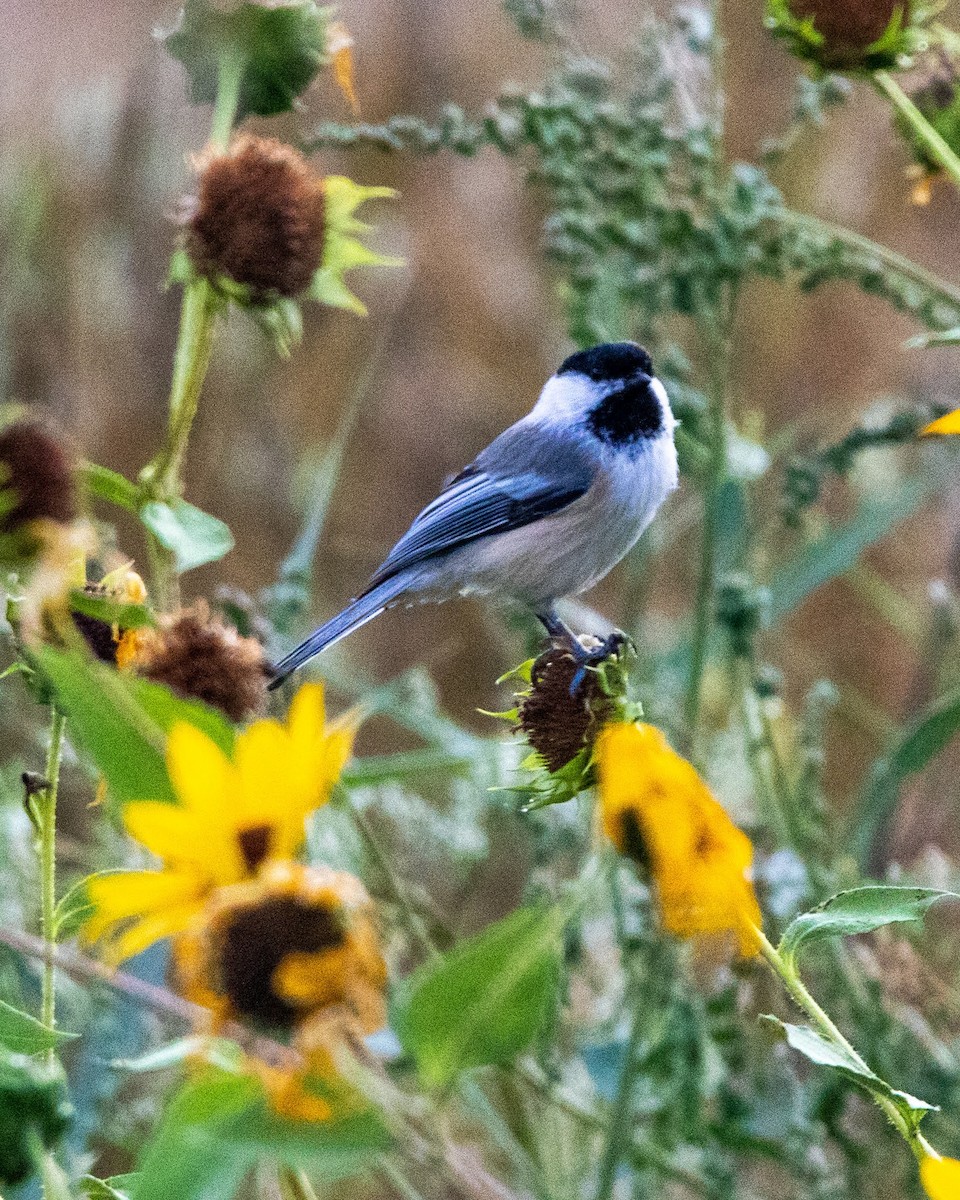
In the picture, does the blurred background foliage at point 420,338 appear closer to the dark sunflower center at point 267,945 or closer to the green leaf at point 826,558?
the green leaf at point 826,558

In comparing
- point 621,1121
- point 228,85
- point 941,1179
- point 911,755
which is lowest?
point 621,1121

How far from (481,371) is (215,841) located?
172 cm

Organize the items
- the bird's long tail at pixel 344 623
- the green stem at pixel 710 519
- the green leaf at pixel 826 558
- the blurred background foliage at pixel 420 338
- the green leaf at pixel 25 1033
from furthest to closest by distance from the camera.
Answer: the blurred background foliage at pixel 420 338 < the green leaf at pixel 826 558 < the green stem at pixel 710 519 < the bird's long tail at pixel 344 623 < the green leaf at pixel 25 1033

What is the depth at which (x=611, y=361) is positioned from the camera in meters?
0.86

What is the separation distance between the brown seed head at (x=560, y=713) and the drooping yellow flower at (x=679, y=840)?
0.07m

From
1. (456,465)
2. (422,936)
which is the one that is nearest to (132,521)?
(456,465)

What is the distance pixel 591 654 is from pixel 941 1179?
18 cm

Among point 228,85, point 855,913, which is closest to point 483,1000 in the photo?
point 855,913

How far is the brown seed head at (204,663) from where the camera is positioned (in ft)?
1.18

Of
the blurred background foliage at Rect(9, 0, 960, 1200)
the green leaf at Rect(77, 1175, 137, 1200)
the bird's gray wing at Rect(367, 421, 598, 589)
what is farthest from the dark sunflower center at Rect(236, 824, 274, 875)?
the blurred background foliage at Rect(9, 0, 960, 1200)

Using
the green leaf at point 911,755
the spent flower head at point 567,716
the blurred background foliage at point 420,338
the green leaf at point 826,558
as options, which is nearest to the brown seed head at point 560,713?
the spent flower head at point 567,716

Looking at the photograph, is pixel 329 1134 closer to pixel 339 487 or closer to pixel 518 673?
pixel 518 673

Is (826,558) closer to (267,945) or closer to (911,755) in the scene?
(911,755)

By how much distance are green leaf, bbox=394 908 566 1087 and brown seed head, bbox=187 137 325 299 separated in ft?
1.09
